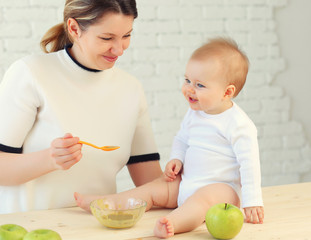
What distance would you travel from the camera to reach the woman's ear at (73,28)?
1.41 meters

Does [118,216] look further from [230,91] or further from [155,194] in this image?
[230,91]

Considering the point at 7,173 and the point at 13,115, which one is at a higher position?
the point at 13,115

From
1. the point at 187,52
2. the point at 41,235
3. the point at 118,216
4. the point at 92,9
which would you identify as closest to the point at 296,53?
the point at 187,52

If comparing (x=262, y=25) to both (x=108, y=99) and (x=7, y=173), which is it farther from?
(x=7, y=173)

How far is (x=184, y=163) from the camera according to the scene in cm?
135

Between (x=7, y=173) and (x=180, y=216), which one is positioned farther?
(x=7, y=173)

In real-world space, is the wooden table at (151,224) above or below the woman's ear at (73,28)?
below

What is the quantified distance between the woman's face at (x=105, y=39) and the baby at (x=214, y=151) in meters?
0.22

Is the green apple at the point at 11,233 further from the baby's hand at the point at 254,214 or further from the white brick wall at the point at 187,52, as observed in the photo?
the white brick wall at the point at 187,52

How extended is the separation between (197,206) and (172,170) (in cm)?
20

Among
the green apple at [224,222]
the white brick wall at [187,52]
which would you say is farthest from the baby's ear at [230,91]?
the white brick wall at [187,52]

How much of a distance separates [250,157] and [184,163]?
206mm

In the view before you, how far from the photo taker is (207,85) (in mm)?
1295

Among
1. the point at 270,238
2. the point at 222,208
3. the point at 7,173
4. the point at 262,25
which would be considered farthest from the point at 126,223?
the point at 262,25
